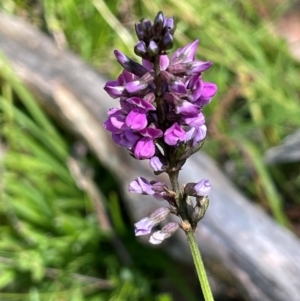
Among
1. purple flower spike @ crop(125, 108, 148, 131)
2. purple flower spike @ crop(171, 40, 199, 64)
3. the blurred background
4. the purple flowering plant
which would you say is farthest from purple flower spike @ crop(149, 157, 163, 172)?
→ the blurred background

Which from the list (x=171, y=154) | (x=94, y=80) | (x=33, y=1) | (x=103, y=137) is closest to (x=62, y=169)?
(x=103, y=137)

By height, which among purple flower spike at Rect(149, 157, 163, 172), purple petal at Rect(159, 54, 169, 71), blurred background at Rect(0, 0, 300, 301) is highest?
blurred background at Rect(0, 0, 300, 301)

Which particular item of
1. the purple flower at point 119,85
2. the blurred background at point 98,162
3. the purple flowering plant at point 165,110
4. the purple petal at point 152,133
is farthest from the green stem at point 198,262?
the blurred background at point 98,162

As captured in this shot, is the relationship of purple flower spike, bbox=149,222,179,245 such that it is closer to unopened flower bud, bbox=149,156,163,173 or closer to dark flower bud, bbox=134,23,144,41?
unopened flower bud, bbox=149,156,163,173

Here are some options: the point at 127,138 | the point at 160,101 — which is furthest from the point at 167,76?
the point at 127,138

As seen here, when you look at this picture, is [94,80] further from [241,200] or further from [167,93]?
[167,93]

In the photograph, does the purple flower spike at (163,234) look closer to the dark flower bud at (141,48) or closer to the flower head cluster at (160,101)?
the flower head cluster at (160,101)

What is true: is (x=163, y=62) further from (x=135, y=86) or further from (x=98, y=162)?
(x=98, y=162)
